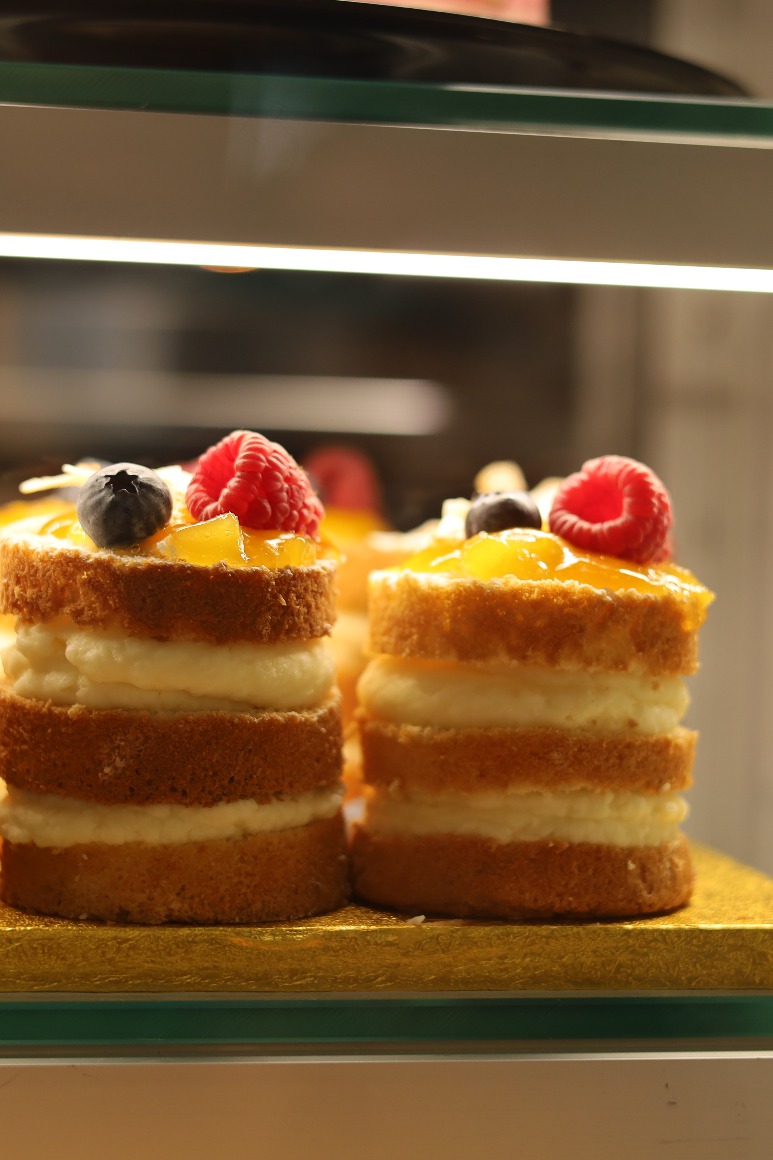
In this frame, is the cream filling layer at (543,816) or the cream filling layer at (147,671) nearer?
the cream filling layer at (147,671)

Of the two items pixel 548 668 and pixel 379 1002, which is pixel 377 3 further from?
pixel 379 1002

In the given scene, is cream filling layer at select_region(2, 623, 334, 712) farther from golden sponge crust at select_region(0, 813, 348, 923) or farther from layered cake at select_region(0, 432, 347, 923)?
golden sponge crust at select_region(0, 813, 348, 923)

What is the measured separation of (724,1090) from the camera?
0.95 m

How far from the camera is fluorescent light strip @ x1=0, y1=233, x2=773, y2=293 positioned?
36.7 inches

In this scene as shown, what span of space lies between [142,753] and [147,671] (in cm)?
8

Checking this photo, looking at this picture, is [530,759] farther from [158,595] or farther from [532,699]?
[158,595]

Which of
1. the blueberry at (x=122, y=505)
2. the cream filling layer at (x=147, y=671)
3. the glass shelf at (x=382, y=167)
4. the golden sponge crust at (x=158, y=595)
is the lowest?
the cream filling layer at (x=147, y=671)

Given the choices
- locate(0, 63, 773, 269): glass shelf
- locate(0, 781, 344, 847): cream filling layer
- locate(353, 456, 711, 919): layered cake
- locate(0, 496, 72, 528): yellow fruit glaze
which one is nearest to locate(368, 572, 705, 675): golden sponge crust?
locate(353, 456, 711, 919): layered cake

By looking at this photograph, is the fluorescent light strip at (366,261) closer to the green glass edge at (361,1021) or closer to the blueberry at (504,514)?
the blueberry at (504,514)

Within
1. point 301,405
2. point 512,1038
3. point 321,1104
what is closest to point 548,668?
point 512,1038

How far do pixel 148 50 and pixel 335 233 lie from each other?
0.65ft

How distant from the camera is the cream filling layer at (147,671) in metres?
1.12

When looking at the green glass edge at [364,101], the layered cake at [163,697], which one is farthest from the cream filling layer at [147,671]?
the green glass edge at [364,101]

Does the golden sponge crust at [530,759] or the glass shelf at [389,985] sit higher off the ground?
the golden sponge crust at [530,759]
